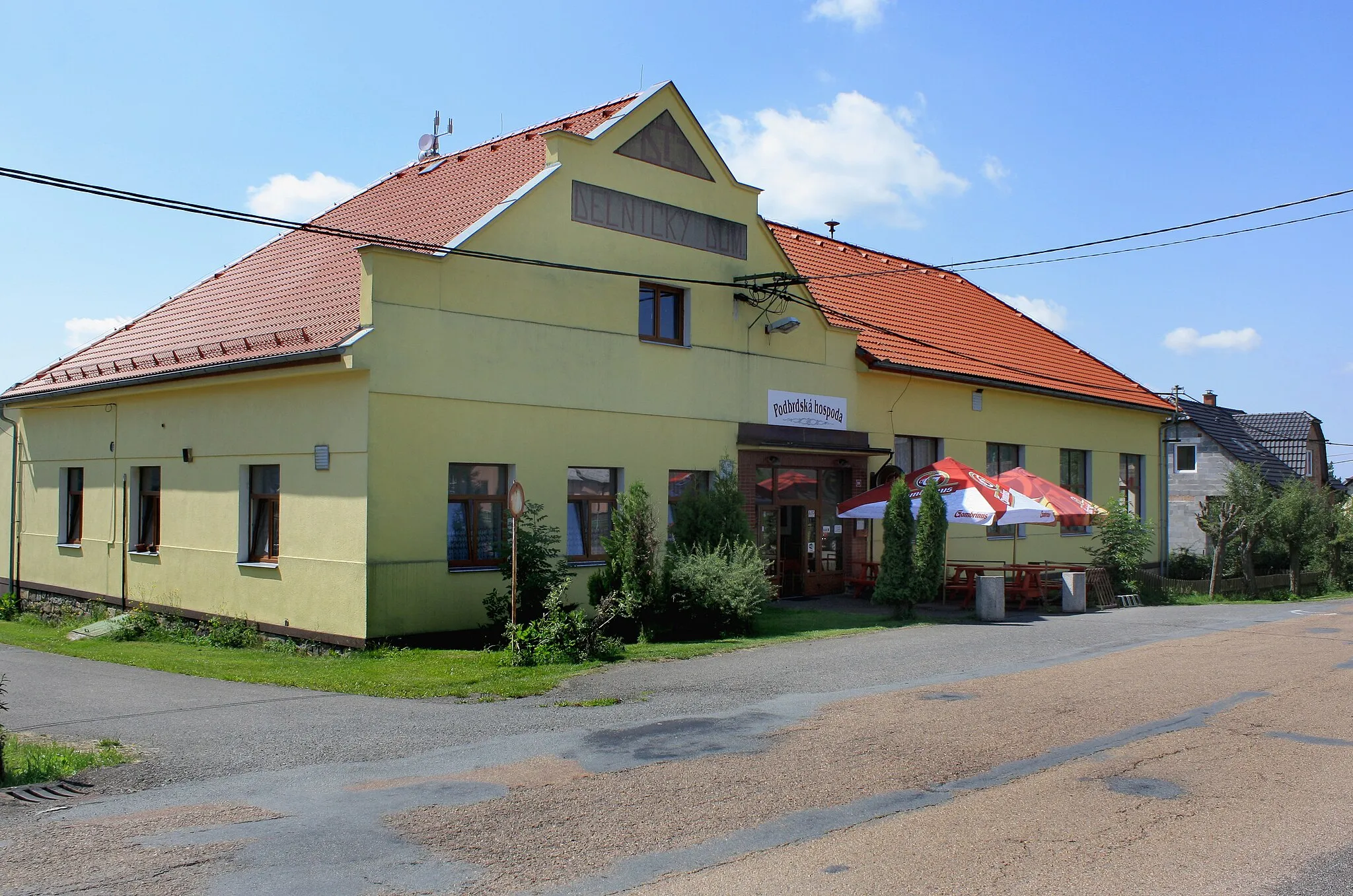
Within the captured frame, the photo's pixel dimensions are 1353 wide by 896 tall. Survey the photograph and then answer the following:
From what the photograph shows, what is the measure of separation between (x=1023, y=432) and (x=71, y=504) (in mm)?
21628

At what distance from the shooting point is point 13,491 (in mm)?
23906

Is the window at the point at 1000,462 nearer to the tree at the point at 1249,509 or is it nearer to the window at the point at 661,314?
the tree at the point at 1249,509

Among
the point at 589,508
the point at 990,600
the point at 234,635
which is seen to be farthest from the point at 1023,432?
the point at 234,635

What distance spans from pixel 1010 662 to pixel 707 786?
23.4 feet

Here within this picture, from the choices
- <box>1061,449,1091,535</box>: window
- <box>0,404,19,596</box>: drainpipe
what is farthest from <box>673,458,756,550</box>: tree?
<box>0,404,19,596</box>: drainpipe

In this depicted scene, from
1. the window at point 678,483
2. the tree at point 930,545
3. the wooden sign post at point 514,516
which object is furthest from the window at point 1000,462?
the wooden sign post at point 514,516

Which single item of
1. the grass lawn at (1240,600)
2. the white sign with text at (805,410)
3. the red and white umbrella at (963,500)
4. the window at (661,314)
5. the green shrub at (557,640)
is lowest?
the grass lawn at (1240,600)

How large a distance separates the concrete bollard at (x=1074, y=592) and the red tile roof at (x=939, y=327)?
215 inches

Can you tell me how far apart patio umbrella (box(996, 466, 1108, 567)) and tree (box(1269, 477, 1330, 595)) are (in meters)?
11.1

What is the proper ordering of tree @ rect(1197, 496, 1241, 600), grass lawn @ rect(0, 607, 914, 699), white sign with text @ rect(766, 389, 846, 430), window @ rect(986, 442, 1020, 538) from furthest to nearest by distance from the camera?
tree @ rect(1197, 496, 1241, 600)
window @ rect(986, 442, 1020, 538)
white sign with text @ rect(766, 389, 846, 430)
grass lawn @ rect(0, 607, 914, 699)

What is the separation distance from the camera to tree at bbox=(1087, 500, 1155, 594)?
22.9 m

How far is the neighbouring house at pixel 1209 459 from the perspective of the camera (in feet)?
151

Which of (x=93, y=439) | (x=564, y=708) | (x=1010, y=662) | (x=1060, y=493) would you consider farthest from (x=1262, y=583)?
(x=93, y=439)

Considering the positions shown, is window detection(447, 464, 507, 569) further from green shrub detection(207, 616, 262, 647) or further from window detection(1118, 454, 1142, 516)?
window detection(1118, 454, 1142, 516)
